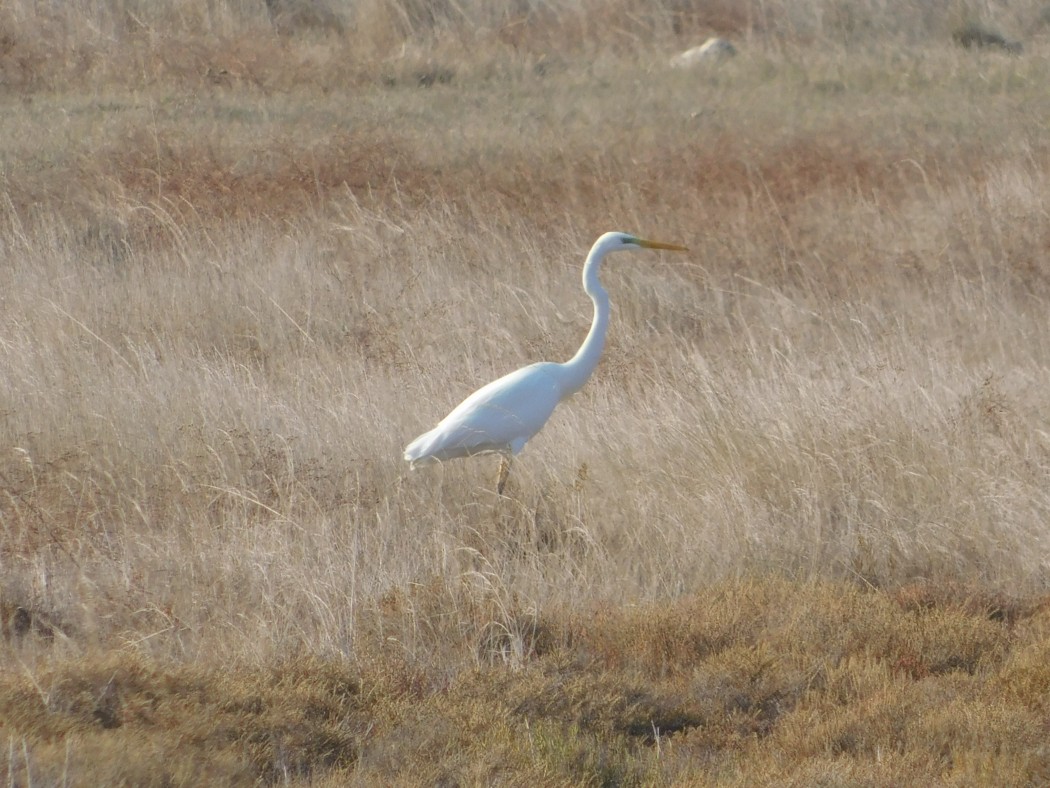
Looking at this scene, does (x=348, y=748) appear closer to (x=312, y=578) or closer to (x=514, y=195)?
(x=312, y=578)

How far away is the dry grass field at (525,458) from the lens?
3.46 metres

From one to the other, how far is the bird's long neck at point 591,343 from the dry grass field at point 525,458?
0.29 metres

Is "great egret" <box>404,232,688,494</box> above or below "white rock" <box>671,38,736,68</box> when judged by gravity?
above

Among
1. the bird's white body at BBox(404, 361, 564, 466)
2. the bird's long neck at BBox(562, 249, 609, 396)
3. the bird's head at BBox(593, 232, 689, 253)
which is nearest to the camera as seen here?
the bird's white body at BBox(404, 361, 564, 466)

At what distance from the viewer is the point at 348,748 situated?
131 inches

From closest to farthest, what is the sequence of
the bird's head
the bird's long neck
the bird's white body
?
the bird's white body → the bird's long neck → the bird's head

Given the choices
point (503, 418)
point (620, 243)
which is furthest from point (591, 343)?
point (503, 418)

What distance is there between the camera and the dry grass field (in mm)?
3455

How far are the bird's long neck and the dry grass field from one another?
0.29 metres

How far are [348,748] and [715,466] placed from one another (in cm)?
244

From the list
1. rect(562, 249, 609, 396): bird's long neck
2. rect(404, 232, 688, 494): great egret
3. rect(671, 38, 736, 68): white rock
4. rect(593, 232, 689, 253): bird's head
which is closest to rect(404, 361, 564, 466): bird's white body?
rect(404, 232, 688, 494): great egret

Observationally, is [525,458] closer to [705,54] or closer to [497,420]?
[497,420]

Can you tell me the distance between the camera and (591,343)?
18.7 ft

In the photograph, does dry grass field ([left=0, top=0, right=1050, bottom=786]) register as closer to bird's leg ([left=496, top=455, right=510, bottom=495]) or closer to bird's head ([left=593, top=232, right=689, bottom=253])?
bird's leg ([left=496, top=455, right=510, bottom=495])
